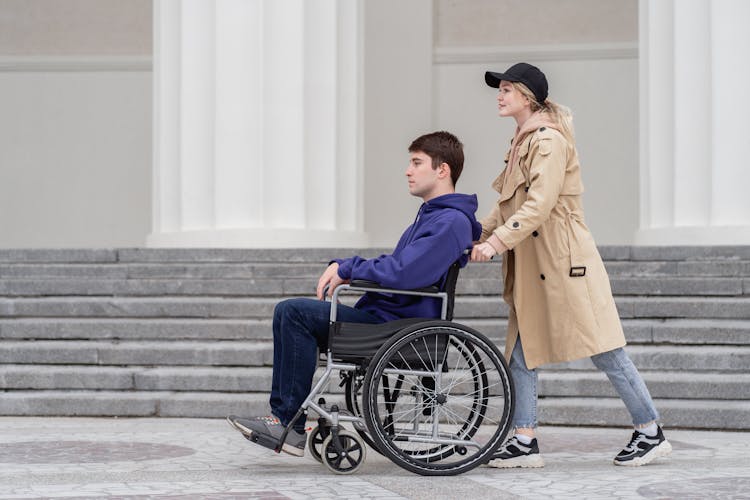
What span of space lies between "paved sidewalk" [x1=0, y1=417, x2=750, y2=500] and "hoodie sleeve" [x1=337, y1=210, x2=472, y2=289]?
29.4 inches

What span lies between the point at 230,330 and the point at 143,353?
1.81 feet

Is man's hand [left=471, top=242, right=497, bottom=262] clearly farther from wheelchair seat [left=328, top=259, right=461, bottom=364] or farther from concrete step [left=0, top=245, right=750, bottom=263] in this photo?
concrete step [left=0, top=245, right=750, bottom=263]

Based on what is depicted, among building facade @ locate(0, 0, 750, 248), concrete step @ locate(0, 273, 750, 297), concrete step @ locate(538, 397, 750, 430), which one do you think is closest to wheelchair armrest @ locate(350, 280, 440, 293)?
concrete step @ locate(538, 397, 750, 430)

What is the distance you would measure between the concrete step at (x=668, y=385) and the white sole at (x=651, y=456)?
1574 mm

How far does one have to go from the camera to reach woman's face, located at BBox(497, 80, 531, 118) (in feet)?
16.1

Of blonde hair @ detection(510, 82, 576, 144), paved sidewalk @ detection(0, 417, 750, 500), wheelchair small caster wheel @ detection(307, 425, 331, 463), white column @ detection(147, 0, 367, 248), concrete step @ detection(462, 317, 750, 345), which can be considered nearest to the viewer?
paved sidewalk @ detection(0, 417, 750, 500)

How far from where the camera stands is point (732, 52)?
896 cm

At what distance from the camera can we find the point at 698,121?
29.9ft

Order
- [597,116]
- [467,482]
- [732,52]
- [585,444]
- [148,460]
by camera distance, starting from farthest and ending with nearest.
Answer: [597,116] < [732,52] < [585,444] < [148,460] < [467,482]

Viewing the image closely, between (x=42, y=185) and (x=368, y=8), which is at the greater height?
(x=368, y=8)

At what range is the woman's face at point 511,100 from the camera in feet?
16.1

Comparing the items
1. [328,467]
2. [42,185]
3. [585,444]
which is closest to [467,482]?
[328,467]

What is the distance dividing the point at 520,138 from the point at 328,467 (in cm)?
155

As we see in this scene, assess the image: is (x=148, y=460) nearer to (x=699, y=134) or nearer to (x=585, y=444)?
(x=585, y=444)
